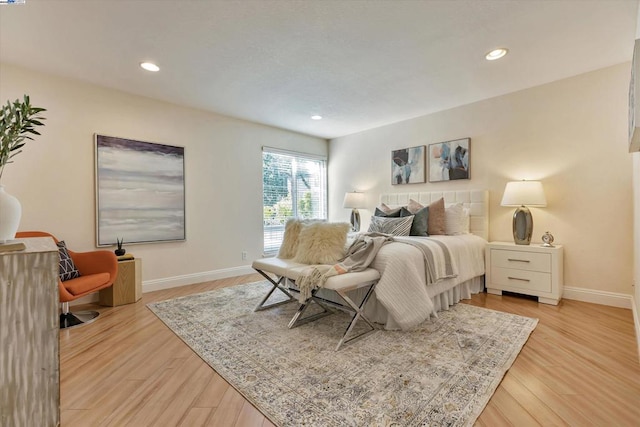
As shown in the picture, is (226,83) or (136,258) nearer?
(226,83)

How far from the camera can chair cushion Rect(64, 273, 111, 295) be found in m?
2.55

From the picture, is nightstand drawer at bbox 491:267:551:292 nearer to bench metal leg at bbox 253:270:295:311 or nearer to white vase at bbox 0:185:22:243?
bench metal leg at bbox 253:270:295:311

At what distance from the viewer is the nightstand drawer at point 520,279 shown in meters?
3.09

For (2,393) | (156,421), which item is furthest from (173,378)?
(2,393)

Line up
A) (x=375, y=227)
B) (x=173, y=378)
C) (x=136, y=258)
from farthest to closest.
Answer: (x=375, y=227), (x=136, y=258), (x=173, y=378)

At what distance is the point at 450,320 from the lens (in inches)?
104

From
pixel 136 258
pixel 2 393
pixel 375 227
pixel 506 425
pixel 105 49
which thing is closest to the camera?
pixel 2 393

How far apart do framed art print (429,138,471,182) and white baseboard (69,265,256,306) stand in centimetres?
327

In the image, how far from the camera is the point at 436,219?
3.67 meters

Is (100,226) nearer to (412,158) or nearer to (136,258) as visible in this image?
(136,258)

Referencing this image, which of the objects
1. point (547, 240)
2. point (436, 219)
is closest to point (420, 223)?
point (436, 219)

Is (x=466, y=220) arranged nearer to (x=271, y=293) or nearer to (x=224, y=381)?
(x=271, y=293)

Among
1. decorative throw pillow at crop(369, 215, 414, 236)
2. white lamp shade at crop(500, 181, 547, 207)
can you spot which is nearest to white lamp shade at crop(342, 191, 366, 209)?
decorative throw pillow at crop(369, 215, 414, 236)

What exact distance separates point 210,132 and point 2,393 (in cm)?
385
